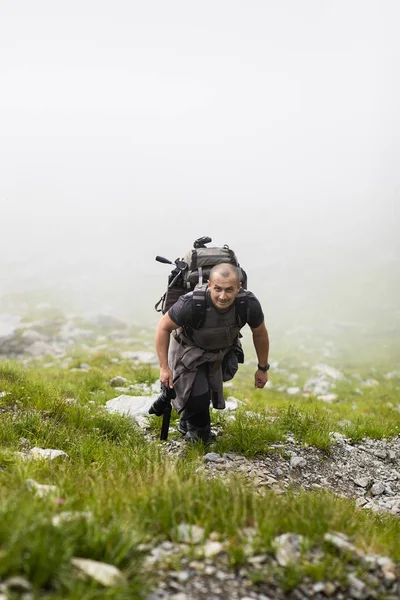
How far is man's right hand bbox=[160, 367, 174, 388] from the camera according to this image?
282 inches

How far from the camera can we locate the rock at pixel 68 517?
3364 millimetres

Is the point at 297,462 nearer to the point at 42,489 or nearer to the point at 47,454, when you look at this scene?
the point at 47,454

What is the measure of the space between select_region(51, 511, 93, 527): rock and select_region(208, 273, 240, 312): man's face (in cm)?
356

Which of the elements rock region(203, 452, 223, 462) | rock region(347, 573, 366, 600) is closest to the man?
rock region(203, 452, 223, 462)

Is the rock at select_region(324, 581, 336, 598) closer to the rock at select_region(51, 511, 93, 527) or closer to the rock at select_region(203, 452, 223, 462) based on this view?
the rock at select_region(51, 511, 93, 527)

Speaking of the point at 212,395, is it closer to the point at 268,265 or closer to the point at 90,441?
the point at 90,441

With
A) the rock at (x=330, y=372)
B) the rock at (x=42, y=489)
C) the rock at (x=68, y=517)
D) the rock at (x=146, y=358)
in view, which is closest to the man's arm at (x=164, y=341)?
the rock at (x=42, y=489)

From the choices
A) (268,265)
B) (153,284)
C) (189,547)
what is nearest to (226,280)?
(189,547)

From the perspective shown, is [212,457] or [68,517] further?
[212,457]

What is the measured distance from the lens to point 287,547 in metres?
3.65

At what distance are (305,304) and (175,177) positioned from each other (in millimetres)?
106348

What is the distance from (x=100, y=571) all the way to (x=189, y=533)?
2.75 feet

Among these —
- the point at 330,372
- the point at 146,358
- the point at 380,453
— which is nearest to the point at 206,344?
the point at 380,453

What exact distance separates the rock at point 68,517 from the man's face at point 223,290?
11.7ft
